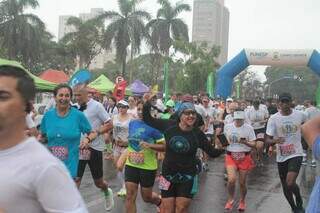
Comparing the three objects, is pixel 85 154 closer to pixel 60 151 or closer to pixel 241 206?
pixel 60 151

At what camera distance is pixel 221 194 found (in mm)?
10078

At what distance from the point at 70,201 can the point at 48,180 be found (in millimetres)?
115

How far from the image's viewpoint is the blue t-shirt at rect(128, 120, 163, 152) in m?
6.69

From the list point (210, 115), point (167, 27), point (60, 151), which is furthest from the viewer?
point (167, 27)

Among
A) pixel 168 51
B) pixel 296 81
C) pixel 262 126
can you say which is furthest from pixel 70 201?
pixel 296 81

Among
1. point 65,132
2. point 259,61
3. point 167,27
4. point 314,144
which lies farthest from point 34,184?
point 167,27

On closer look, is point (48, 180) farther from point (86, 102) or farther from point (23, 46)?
point (23, 46)

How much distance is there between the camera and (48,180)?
1972mm

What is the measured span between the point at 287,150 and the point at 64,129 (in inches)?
136

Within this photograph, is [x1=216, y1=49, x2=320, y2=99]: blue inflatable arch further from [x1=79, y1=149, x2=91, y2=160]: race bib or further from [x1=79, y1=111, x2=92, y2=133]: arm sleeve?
[x1=79, y1=111, x2=92, y2=133]: arm sleeve

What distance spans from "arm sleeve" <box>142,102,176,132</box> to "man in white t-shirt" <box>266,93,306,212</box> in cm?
221

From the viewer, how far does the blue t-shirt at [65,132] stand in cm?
614

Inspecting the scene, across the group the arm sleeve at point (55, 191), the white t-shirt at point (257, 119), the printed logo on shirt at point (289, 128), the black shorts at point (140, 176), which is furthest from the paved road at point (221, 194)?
the arm sleeve at point (55, 191)

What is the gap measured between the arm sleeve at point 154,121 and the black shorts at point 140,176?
58 centimetres
